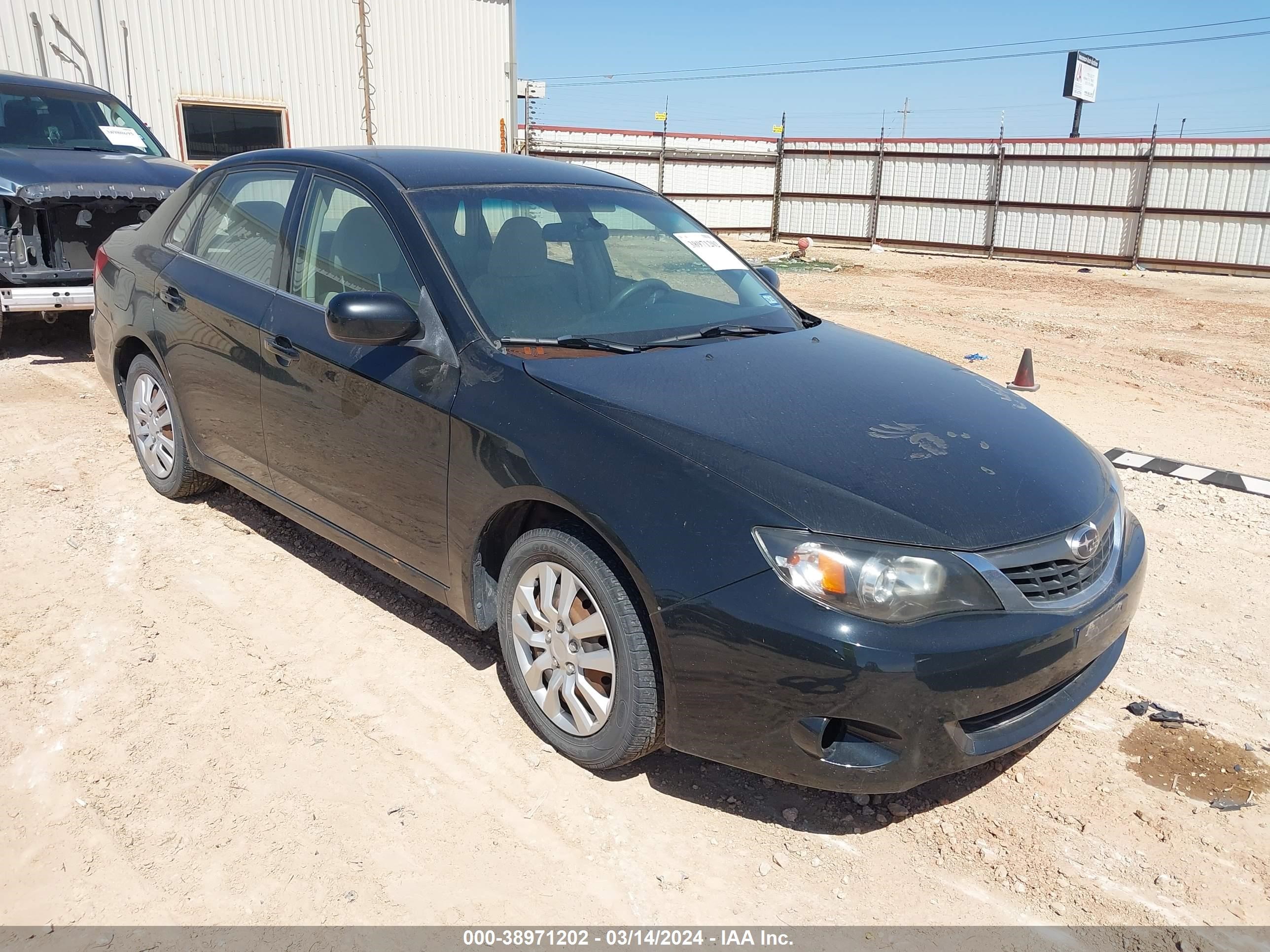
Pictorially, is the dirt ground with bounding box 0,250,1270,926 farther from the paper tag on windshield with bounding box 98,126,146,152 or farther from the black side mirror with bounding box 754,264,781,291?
the paper tag on windshield with bounding box 98,126,146,152

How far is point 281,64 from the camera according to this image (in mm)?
13703

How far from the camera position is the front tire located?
2.64 metres

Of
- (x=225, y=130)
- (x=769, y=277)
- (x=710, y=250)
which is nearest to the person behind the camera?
(x=710, y=250)

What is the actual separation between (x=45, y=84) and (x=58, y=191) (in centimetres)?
257

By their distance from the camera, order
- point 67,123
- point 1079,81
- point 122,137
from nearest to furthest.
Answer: point 67,123
point 122,137
point 1079,81

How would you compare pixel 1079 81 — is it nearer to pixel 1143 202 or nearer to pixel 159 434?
pixel 1143 202

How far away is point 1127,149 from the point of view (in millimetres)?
19109

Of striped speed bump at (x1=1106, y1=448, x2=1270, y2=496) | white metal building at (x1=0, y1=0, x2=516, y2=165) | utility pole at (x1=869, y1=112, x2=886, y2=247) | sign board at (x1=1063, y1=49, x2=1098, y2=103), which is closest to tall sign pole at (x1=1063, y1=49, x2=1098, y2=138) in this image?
sign board at (x1=1063, y1=49, x2=1098, y2=103)

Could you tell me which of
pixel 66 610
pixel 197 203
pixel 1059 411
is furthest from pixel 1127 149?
pixel 66 610

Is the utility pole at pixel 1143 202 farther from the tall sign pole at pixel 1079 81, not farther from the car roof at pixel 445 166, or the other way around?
the car roof at pixel 445 166

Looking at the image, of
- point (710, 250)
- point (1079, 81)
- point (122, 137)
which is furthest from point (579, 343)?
point (1079, 81)

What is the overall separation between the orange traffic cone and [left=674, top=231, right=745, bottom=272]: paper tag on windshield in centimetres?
489

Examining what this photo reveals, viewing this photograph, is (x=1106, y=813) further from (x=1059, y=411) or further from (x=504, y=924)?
(x=1059, y=411)

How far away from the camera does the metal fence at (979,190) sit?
59.9 ft
